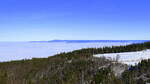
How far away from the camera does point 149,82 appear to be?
7.40 metres

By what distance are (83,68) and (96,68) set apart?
69 cm

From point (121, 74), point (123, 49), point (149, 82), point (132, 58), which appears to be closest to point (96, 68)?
point (121, 74)

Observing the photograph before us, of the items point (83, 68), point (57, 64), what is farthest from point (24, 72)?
point (83, 68)

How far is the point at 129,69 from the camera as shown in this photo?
9.24m

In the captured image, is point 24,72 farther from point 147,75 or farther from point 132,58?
point 147,75

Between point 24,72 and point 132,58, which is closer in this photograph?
point 132,58

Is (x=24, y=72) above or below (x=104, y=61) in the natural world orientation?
below

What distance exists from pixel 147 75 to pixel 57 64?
5.48 metres

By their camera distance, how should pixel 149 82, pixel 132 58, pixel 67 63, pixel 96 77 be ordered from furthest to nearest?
pixel 67 63 < pixel 132 58 < pixel 96 77 < pixel 149 82

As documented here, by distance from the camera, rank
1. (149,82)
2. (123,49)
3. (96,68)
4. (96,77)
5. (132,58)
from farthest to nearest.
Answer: (123,49) < (132,58) < (96,68) < (96,77) < (149,82)

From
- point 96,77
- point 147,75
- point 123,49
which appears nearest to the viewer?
point 147,75

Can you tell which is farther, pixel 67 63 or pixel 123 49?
pixel 123 49

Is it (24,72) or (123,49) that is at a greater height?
(123,49)

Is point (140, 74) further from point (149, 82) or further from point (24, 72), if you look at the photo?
point (24, 72)
